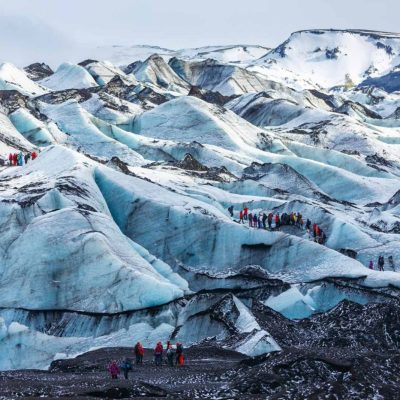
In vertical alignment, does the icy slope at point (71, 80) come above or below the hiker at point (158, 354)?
below

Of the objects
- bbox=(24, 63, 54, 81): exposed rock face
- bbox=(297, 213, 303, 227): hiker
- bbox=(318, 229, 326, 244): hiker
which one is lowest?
bbox=(24, 63, 54, 81): exposed rock face

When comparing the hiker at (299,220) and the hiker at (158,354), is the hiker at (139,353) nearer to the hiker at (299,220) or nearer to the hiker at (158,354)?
the hiker at (158,354)

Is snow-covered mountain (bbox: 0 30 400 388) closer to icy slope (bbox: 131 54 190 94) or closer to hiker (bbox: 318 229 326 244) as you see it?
hiker (bbox: 318 229 326 244)

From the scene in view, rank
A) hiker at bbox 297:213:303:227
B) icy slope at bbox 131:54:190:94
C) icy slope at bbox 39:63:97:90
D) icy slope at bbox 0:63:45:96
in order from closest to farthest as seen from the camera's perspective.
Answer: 1. hiker at bbox 297:213:303:227
2. icy slope at bbox 0:63:45:96
3. icy slope at bbox 39:63:97:90
4. icy slope at bbox 131:54:190:94

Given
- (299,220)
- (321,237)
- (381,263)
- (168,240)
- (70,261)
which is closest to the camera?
(70,261)

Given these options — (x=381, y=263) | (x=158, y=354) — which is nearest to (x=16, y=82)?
(x=381, y=263)

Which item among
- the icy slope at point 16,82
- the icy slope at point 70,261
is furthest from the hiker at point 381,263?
the icy slope at point 16,82

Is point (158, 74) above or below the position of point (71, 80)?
below

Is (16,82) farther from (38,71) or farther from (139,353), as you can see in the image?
(139,353)

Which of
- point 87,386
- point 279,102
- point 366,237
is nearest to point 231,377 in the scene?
point 87,386

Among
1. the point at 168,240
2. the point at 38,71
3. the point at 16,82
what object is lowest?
the point at 38,71

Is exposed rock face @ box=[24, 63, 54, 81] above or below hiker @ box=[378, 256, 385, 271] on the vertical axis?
below

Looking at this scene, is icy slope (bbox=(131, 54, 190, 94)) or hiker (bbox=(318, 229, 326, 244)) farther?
icy slope (bbox=(131, 54, 190, 94))

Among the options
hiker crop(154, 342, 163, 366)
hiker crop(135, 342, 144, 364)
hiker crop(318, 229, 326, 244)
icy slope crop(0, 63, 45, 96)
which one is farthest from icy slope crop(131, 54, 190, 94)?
hiker crop(154, 342, 163, 366)
